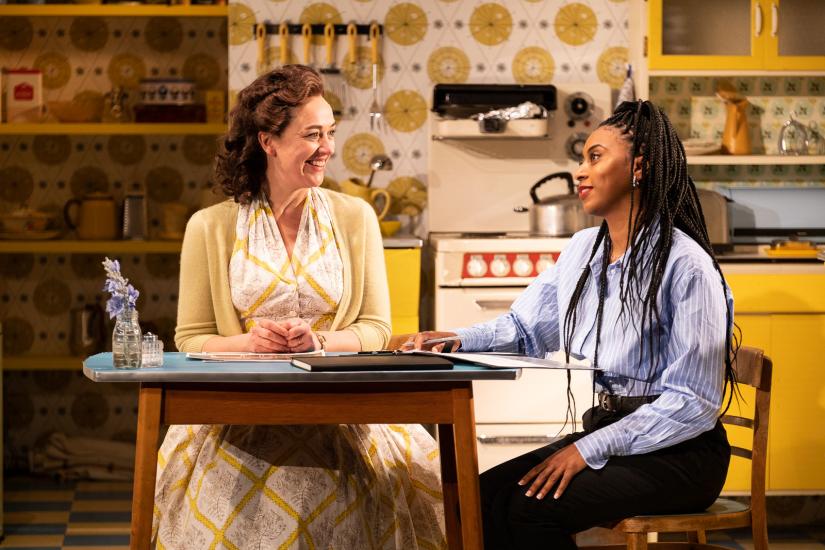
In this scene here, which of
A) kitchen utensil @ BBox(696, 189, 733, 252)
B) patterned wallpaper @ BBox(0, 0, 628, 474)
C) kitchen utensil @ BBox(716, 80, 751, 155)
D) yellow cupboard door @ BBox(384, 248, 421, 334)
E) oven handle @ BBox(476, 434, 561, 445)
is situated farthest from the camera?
patterned wallpaper @ BBox(0, 0, 628, 474)

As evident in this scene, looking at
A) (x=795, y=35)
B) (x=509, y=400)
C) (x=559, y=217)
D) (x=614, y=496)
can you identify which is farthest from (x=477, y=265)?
(x=614, y=496)

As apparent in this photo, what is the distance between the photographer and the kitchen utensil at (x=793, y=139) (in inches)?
186

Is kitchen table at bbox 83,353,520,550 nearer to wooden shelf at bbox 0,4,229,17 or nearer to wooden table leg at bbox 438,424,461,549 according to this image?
wooden table leg at bbox 438,424,461,549

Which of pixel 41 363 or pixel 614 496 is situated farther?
pixel 41 363

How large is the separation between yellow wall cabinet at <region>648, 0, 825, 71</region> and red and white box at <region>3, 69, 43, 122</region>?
2783 mm

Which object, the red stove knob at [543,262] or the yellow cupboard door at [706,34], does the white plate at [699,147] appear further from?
the red stove knob at [543,262]

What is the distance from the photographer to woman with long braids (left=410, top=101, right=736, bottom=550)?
2143 millimetres

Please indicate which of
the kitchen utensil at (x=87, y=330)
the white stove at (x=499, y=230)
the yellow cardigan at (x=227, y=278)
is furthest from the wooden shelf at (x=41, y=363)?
the yellow cardigan at (x=227, y=278)

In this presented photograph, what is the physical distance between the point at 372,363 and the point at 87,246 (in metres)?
3.31

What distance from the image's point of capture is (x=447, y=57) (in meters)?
4.91

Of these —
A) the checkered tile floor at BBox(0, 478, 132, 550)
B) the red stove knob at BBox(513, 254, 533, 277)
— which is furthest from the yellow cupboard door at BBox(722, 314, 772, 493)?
the checkered tile floor at BBox(0, 478, 132, 550)

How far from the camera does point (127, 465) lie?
5.10 metres

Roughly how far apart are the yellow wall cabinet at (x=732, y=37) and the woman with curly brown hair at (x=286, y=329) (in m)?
2.15

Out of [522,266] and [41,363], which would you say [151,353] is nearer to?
[522,266]
